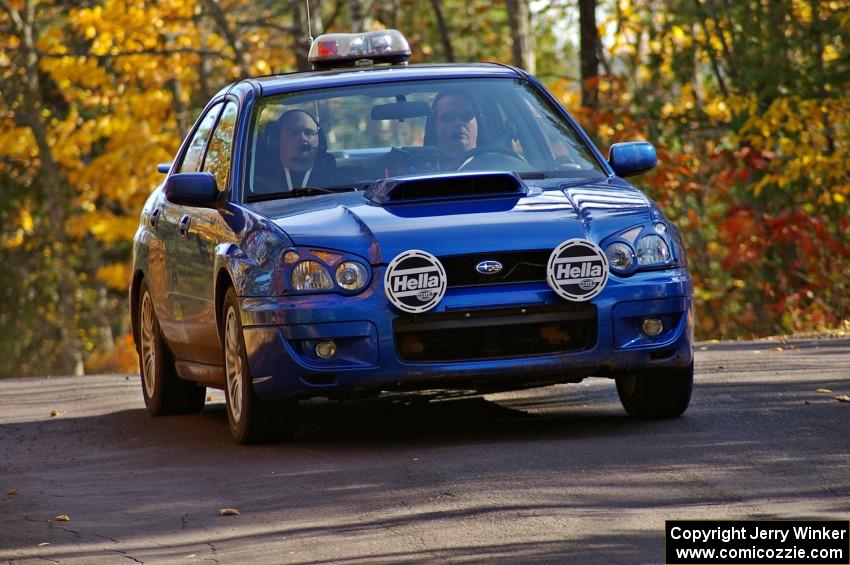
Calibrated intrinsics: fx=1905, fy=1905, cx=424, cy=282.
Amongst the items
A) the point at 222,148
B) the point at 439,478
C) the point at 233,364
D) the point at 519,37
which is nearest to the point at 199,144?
the point at 222,148

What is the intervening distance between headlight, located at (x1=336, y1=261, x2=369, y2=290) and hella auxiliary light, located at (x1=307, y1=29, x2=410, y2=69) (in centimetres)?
300

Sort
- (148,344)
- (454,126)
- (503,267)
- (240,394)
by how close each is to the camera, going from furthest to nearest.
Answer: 1. (148,344)
2. (454,126)
3. (240,394)
4. (503,267)

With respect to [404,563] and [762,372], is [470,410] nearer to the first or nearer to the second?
[762,372]

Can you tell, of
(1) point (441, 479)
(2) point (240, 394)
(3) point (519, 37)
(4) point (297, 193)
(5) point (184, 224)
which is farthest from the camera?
(3) point (519, 37)

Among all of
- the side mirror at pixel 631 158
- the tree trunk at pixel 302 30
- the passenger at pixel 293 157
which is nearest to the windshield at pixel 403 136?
the passenger at pixel 293 157

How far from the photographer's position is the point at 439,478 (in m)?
7.29

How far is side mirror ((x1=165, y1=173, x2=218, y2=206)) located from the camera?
9.17 m

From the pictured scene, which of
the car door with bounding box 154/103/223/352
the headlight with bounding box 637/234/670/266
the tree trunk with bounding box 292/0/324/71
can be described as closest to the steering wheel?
the headlight with bounding box 637/234/670/266

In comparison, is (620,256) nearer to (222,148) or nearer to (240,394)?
(240,394)

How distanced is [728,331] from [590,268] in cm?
1255

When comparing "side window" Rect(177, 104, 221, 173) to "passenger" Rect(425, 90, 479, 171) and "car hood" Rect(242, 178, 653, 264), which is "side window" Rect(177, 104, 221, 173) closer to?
"passenger" Rect(425, 90, 479, 171)

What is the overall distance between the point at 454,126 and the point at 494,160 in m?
0.30

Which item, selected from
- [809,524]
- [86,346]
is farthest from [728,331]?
[86,346]

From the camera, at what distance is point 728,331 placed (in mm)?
20406
